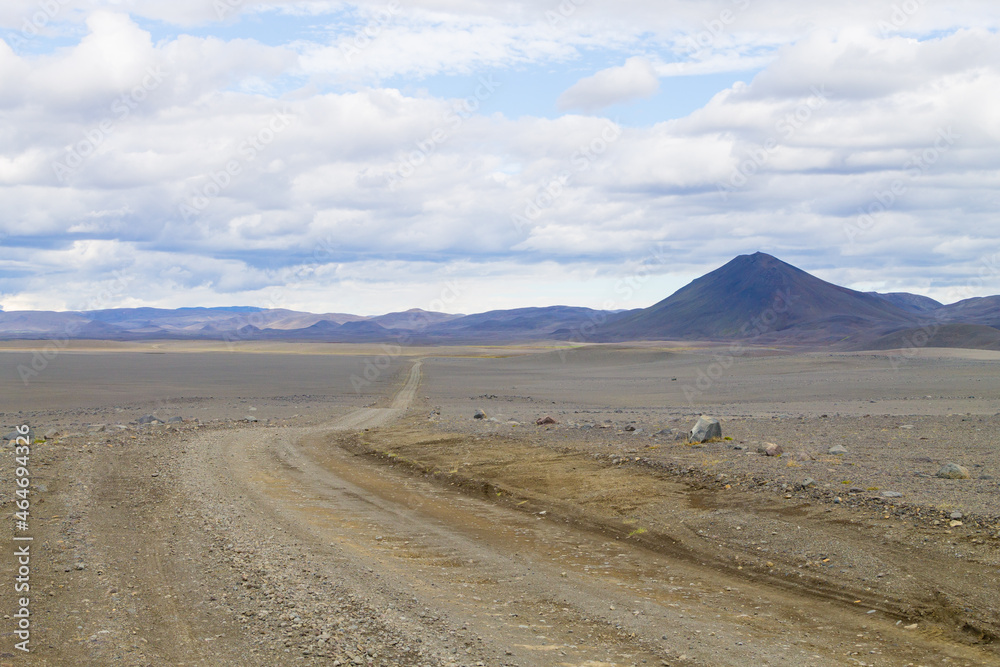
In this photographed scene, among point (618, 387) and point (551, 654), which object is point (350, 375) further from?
point (551, 654)

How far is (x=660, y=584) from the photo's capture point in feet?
25.6

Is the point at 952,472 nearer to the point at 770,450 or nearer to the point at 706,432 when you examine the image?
the point at 770,450

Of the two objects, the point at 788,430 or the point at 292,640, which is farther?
the point at 788,430

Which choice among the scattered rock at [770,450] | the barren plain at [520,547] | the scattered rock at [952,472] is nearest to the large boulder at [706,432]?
the barren plain at [520,547]

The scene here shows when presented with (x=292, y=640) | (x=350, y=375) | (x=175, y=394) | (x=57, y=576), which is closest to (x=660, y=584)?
(x=292, y=640)

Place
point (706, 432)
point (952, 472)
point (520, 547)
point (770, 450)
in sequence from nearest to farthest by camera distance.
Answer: point (520, 547) < point (952, 472) < point (770, 450) < point (706, 432)

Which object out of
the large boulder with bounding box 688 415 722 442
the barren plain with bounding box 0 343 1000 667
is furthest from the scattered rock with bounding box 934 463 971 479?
the large boulder with bounding box 688 415 722 442

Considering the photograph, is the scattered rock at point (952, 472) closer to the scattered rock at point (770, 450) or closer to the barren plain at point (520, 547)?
the barren plain at point (520, 547)

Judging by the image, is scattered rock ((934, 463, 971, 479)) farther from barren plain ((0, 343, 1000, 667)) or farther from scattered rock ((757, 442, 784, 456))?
scattered rock ((757, 442, 784, 456))

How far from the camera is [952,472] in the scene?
10.9 metres

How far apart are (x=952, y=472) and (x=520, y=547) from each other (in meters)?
6.36

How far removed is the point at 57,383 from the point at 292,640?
45.9 metres

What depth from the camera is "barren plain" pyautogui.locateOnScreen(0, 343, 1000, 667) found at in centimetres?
620

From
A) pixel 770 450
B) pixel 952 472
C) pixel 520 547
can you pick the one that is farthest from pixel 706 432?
pixel 520 547
